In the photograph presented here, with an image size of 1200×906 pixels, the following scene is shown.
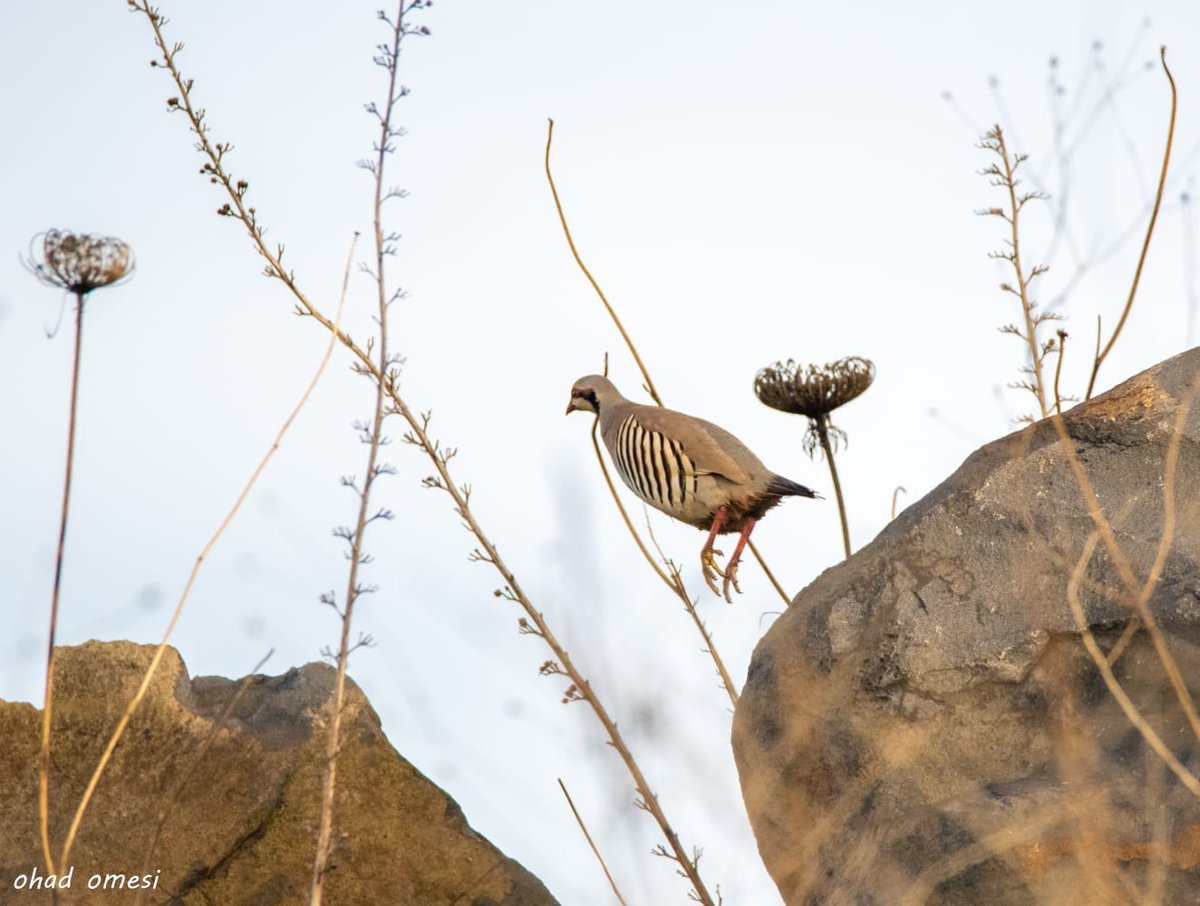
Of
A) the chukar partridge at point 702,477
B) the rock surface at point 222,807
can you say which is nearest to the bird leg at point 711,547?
the chukar partridge at point 702,477

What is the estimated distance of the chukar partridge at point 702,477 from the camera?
6.66 meters

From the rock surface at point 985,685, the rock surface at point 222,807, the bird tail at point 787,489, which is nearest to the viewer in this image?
the rock surface at point 985,685

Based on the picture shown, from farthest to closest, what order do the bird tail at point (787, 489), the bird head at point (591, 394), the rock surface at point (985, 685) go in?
the bird head at point (591, 394), the bird tail at point (787, 489), the rock surface at point (985, 685)

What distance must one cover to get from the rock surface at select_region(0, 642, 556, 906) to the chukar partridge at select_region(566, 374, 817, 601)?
5.93ft

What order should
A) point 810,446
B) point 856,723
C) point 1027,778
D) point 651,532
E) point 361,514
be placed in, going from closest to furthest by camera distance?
1. point 361,514
2. point 1027,778
3. point 856,723
4. point 651,532
5. point 810,446

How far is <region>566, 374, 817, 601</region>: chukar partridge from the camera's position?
6656 millimetres

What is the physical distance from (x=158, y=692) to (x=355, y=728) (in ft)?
2.32

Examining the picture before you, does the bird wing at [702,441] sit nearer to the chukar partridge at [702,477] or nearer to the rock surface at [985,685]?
the chukar partridge at [702,477]

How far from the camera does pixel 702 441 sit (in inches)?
264

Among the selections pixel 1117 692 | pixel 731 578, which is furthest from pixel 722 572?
pixel 1117 692

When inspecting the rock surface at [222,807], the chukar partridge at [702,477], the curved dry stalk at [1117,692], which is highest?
the chukar partridge at [702,477]

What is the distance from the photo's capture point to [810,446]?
6.63 m

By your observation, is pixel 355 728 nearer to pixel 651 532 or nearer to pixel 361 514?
pixel 651 532

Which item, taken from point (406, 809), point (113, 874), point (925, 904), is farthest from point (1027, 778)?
point (113, 874)
